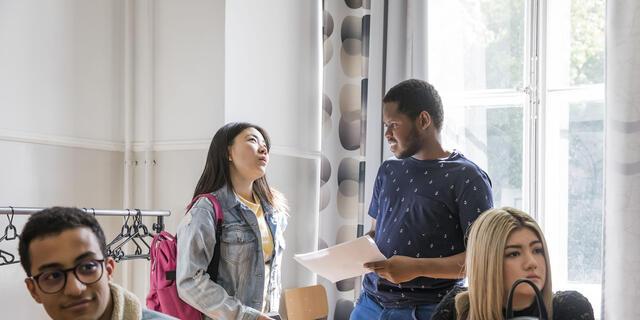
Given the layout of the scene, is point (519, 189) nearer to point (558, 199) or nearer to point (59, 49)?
point (558, 199)

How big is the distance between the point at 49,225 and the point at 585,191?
260cm

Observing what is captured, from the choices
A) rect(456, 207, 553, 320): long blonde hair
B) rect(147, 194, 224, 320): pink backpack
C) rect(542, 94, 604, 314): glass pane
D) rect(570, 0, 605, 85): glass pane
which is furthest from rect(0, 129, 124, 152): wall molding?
rect(570, 0, 605, 85): glass pane

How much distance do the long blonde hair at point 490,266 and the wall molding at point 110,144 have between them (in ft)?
5.54

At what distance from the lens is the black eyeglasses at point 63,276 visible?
4.31ft

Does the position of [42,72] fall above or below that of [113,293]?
above

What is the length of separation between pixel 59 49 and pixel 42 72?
0.15 m

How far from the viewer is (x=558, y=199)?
3.18m

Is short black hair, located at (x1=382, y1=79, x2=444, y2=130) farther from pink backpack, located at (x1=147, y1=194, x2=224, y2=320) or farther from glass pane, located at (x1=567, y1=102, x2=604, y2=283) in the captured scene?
glass pane, located at (x1=567, y1=102, x2=604, y2=283)

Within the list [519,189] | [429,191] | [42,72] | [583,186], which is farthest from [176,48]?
[583,186]

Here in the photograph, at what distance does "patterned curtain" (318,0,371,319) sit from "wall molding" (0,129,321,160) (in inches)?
7.2

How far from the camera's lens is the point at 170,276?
2.10 meters

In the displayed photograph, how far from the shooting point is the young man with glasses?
131 cm

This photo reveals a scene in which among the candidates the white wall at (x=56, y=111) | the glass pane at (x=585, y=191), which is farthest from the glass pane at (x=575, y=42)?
the white wall at (x=56, y=111)

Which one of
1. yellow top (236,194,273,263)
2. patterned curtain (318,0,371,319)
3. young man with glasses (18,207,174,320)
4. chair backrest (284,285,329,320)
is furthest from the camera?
patterned curtain (318,0,371,319)
